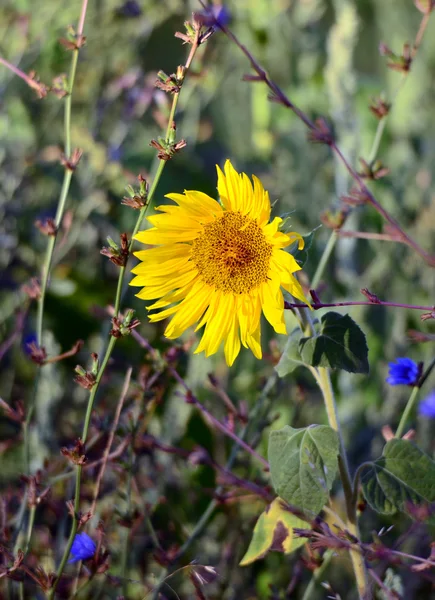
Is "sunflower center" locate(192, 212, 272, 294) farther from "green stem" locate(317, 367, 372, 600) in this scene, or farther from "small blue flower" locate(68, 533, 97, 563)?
"small blue flower" locate(68, 533, 97, 563)

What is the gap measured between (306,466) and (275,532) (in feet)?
0.41

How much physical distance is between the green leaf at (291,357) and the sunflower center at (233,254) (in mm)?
83

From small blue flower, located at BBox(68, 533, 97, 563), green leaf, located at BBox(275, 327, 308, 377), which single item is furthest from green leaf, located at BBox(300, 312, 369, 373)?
small blue flower, located at BBox(68, 533, 97, 563)

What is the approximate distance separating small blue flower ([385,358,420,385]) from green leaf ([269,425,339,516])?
0.58 feet

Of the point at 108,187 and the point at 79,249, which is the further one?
the point at 79,249

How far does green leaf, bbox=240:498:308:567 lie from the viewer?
2.59ft

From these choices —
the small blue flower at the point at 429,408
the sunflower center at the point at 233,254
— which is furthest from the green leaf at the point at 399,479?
the small blue flower at the point at 429,408

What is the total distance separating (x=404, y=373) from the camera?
89cm

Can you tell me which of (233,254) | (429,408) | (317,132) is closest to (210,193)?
(429,408)

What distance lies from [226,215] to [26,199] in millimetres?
1535

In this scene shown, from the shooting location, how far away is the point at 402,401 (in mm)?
1556

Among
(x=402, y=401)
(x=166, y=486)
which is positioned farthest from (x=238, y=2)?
(x=166, y=486)

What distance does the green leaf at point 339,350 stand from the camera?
73cm

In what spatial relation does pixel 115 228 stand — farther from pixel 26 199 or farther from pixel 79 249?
pixel 26 199
